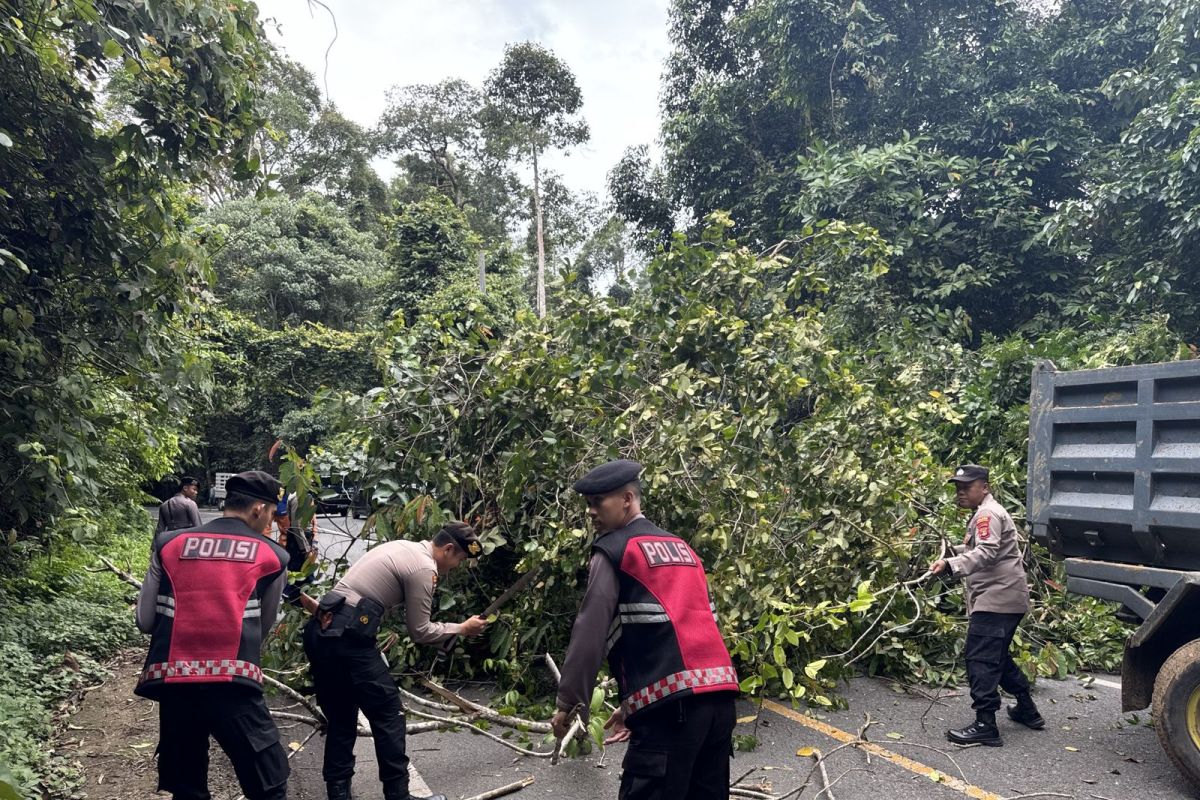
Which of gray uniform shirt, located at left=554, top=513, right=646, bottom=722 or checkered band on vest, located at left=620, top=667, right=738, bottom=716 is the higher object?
gray uniform shirt, located at left=554, top=513, right=646, bottom=722

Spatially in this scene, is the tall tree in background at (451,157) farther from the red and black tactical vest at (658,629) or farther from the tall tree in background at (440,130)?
the red and black tactical vest at (658,629)

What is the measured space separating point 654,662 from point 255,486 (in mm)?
1939

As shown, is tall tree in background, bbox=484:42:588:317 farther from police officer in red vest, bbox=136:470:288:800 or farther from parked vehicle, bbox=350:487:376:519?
police officer in red vest, bbox=136:470:288:800

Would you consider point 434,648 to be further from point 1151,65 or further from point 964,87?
point 964,87

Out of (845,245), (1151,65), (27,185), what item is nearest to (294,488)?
(27,185)

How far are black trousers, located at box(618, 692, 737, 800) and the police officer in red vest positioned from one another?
1.60 m

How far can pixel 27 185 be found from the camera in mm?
6242

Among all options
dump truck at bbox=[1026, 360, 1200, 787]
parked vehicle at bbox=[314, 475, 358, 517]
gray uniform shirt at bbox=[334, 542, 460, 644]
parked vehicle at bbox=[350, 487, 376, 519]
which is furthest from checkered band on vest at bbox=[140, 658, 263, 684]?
dump truck at bbox=[1026, 360, 1200, 787]

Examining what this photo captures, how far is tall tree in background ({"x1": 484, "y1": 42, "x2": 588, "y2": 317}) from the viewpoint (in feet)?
94.7

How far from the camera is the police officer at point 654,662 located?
9.92ft

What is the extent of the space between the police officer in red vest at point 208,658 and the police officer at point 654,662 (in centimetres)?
138

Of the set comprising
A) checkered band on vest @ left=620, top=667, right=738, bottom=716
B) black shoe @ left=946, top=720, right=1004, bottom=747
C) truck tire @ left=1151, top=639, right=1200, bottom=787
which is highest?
checkered band on vest @ left=620, top=667, right=738, bottom=716

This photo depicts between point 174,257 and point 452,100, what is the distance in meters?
30.6

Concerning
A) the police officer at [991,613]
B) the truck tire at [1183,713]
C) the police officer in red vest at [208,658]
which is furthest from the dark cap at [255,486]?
the truck tire at [1183,713]
